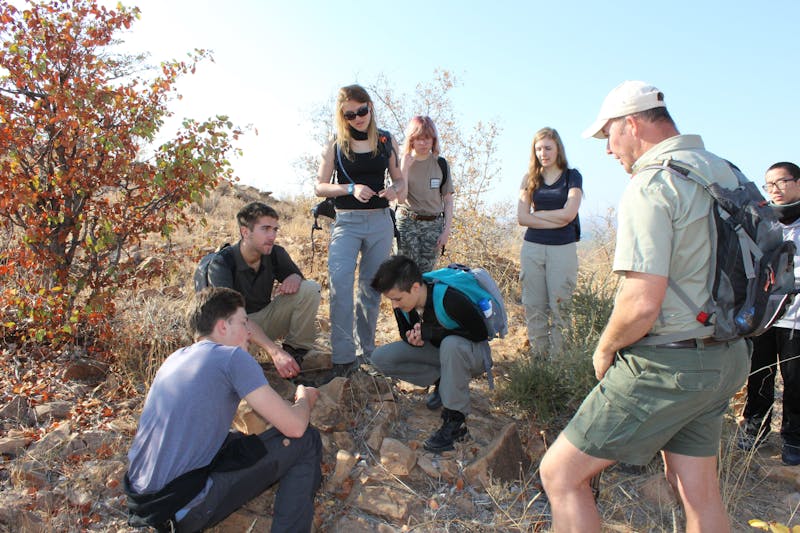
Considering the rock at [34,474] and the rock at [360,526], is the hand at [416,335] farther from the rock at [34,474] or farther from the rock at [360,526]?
the rock at [34,474]

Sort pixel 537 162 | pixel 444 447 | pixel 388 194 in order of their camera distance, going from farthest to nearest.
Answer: pixel 537 162 < pixel 388 194 < pixel 444 447

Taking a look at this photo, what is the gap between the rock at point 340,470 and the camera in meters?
3.07

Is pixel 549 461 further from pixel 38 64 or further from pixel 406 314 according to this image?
pixel 38 64

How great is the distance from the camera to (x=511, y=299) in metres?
6.54

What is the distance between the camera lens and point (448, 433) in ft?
10.9

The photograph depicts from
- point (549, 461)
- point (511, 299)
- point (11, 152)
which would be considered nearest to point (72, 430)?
point (11, 152)

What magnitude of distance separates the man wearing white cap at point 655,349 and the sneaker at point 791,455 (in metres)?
1.78

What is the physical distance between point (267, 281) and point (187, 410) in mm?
1714

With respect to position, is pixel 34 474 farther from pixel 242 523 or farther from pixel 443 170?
pixel 443 170

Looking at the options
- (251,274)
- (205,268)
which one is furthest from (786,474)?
(205,268)

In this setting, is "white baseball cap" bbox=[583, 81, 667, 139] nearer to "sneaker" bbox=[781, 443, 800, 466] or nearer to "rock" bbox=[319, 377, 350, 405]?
"rock" bbox=[319, 377, 350, 405]

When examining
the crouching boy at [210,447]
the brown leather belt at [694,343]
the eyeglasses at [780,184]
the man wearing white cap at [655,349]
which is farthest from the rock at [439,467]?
the eyeglasses at [780,184]

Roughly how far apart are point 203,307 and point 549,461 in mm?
1673

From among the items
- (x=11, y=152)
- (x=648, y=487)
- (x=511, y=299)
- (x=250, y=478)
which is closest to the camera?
(x=250, y=478)
